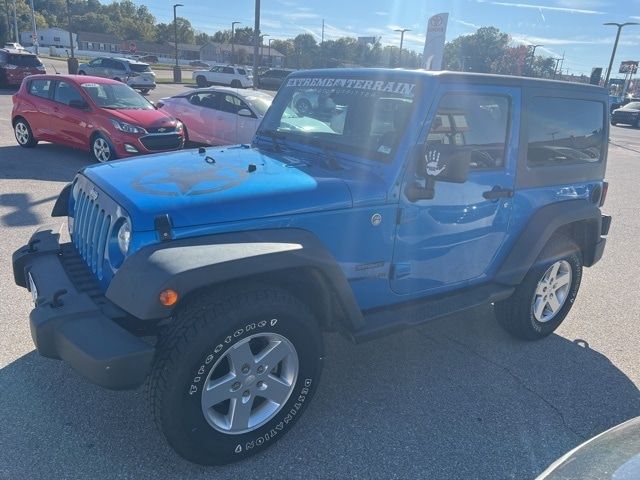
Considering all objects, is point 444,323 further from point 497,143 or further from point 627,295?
point 627,295

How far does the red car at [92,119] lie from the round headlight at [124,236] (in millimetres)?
7009

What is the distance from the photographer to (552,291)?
4031 millimetres

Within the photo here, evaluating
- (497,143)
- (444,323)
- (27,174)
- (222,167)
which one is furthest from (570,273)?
(27,174)

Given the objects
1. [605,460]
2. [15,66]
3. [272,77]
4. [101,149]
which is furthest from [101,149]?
[272,77]

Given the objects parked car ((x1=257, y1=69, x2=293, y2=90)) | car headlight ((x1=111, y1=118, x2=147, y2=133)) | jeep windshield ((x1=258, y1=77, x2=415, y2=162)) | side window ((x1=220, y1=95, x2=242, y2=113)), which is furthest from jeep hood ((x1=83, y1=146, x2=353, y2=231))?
parked car ((x1=257, y1=69, x2=293, y2=90))

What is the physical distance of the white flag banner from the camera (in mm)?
12273

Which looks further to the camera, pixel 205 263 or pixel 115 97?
pixel 115 97

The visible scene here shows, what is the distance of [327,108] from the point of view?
345 centimetres

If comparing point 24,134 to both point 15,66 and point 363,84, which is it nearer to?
point 363,84

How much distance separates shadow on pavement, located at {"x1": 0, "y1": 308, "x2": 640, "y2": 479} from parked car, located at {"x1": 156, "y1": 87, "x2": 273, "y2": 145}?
718cm

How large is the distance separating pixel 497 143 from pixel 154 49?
341 feet

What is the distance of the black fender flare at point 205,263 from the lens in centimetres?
212

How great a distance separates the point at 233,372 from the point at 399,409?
3.81 ft

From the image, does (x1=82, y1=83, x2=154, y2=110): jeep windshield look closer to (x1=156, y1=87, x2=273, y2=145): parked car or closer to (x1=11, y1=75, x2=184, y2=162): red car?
(x1=11, y1=75, x2=184, y2=162): red car
